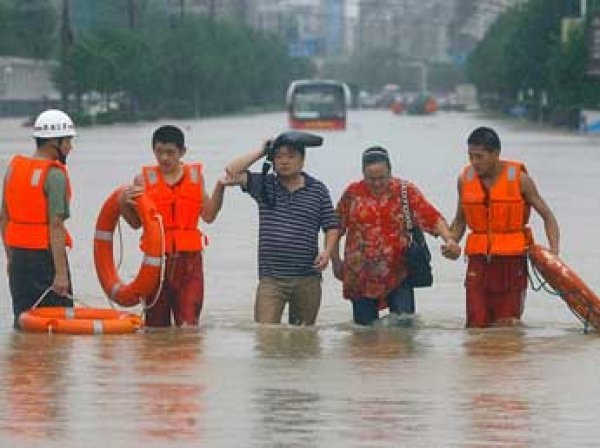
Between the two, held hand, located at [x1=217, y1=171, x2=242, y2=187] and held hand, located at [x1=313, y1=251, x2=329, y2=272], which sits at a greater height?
held hand, located at [x1=217, y1=171, x2=242, y2=187]

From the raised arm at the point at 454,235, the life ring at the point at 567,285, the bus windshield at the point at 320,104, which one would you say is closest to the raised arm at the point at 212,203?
the raised arm at the point at 454,235

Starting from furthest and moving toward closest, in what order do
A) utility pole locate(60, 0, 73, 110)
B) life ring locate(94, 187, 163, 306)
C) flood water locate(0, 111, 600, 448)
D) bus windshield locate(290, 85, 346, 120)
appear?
utility pole locate(60, 0, 73, 110) → bus windshield locate(290, 85, 346, 120) → life ring locate(94, 187, 163, 306) → flood water locate(0, 111, 600, 448)

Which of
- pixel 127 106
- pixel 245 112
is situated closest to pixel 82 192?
pixel 127 106

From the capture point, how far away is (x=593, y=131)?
84.4m

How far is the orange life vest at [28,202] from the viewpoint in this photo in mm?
13648

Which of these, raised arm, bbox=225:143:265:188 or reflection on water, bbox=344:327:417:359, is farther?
raised arm, bbox=225:143:265:188

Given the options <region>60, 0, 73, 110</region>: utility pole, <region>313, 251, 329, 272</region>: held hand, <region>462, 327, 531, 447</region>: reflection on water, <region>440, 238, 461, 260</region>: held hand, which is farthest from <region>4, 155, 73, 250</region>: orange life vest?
<region>60, 0, 73, 110</region>: utility pole

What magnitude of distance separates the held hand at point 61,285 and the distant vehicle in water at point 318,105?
86.9 metres

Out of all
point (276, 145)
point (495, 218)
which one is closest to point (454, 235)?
point (495, 218)

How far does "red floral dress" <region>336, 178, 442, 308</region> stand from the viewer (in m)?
14.2

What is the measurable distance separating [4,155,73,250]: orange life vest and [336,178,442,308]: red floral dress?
181 cm

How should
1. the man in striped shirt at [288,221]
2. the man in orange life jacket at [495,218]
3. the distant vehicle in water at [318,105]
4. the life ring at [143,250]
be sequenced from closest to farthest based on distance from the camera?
the life ring at [143,250] < the man in striped shirt at [288,221] < the man in orange life jacket at [495,218] < the distant vehicle in water at [318,105]

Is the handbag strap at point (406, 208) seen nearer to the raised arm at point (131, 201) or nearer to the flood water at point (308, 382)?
the flood water at point (308, 382)

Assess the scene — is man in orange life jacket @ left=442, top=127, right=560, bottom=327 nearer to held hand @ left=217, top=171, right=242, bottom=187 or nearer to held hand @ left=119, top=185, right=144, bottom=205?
held hand @ left=217, top=171, right=242, bottom=187
